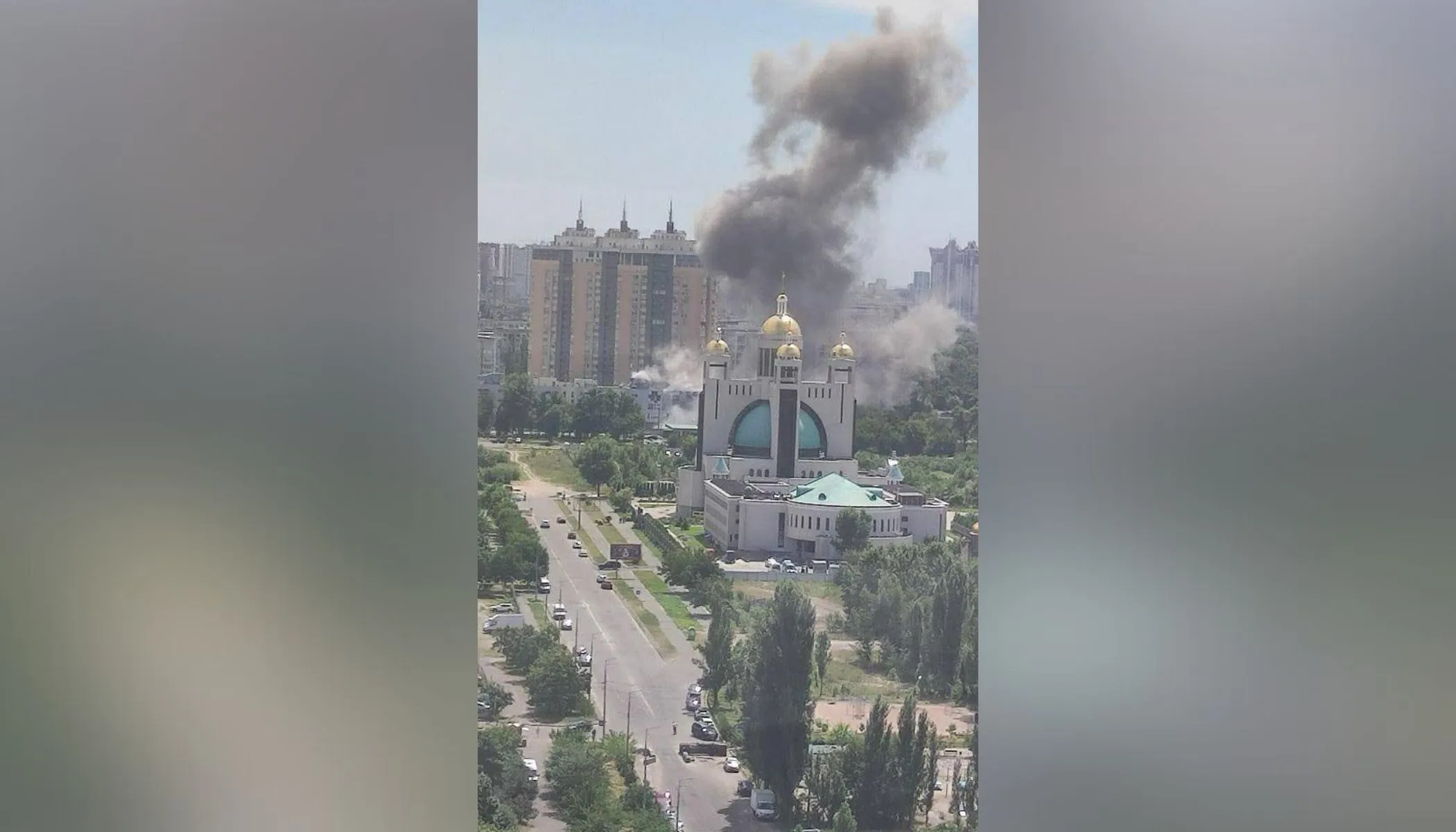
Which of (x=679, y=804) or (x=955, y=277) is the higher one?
(x=955, y=277)

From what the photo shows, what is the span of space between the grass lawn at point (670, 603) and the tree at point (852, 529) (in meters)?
1.25

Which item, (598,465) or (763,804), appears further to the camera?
(598,465)

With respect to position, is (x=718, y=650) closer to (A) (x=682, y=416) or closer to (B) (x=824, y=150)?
(A) (x=682, y=416)

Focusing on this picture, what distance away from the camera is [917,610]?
836cm

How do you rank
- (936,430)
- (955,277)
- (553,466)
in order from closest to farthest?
1. (955,277)
2. (553,466)
3. (936,430)

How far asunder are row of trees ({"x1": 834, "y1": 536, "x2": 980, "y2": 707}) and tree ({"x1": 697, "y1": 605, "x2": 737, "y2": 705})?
3.02 ft

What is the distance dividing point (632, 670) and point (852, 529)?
1966mm

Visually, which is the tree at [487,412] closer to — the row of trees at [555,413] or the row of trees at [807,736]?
the row of trees at [555,413]

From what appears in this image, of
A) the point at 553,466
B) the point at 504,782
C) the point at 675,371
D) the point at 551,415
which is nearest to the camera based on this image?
the point at 504,782

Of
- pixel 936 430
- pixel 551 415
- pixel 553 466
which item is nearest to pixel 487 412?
pixel 551 415
